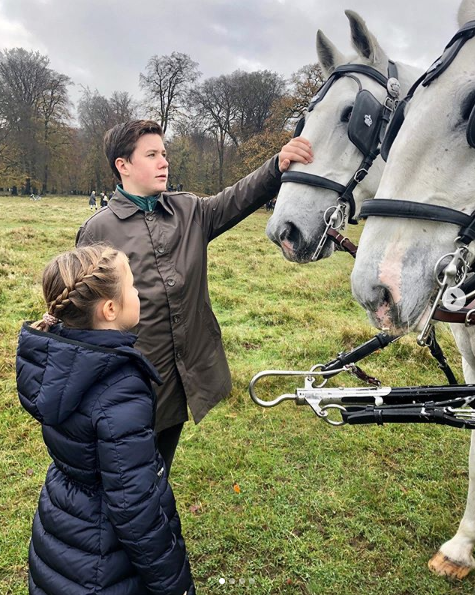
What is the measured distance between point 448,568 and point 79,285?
2653mm

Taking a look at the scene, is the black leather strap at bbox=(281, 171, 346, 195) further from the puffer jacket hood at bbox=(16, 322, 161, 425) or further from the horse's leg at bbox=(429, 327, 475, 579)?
the puffer jacket hood at bbox=(16, 322, 161, 425)

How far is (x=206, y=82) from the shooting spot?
122ft

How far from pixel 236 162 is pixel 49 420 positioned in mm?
35860

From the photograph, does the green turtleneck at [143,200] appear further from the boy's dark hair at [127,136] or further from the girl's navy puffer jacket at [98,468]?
the girl's navy puffer jacket at [98,468]

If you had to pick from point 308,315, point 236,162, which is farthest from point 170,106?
point 308,315

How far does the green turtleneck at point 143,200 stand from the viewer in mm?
2152

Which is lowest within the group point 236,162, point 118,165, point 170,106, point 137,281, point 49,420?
point 49,420

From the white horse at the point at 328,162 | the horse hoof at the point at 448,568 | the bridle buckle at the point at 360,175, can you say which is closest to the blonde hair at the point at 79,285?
the white horse at the point at 328,162

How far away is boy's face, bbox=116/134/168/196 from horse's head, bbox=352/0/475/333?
116 cm

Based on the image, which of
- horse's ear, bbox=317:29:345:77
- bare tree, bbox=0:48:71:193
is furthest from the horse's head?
bare tree, bbox=0:48:71:193

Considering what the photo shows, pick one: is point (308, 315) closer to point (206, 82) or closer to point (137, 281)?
point (137, 281)

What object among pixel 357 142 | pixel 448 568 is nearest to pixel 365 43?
pixel 357 142

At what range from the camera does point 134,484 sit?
1380 mm

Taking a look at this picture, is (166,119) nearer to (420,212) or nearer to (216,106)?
(216,106)
